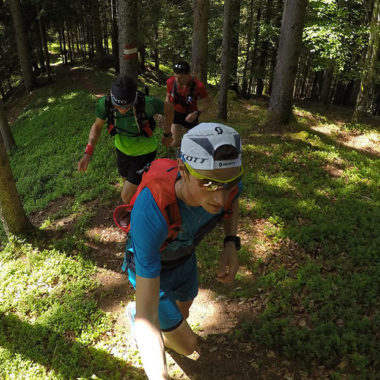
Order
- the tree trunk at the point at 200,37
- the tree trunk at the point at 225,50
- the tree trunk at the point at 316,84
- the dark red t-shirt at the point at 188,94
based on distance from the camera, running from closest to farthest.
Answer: the dark red t-shirt at the point at 188,94 < the tree trunk at the point at 225,50 < the tree trunk at the point at 200,37 < the tree trunk at the point at 316,84

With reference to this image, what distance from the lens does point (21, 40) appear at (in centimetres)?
2097

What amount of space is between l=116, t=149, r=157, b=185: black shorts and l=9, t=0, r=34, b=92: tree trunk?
66.7 ft

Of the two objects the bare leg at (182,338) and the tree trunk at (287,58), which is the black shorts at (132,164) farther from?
the tree trunk at (287,58)

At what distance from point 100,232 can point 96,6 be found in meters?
22.8

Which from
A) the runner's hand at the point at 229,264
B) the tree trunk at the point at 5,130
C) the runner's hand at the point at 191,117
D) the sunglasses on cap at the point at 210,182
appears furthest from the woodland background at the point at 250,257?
the sunglasses on cap at the point at 210,182

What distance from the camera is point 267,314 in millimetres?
4598

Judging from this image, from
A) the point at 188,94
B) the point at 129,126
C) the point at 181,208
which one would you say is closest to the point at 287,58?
the point at 188,94

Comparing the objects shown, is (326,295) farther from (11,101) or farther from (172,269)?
(11,101)

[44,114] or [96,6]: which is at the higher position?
[96,6]

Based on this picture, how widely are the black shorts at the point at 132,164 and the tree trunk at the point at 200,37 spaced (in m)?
8.69

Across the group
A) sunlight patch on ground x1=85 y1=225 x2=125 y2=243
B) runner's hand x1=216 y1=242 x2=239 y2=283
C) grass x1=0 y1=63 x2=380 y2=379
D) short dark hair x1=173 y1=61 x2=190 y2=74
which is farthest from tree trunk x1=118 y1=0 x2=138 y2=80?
runner's hand x1=216 y1=242 x2=239 y2=283

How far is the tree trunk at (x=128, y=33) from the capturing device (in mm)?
9008

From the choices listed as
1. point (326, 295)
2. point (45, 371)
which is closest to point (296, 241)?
point (326, 295)

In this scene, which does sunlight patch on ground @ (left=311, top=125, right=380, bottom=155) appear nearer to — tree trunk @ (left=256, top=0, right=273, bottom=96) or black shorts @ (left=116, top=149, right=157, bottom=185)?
black shorts @ (left=116, top=149, right=157, bottom=185)
